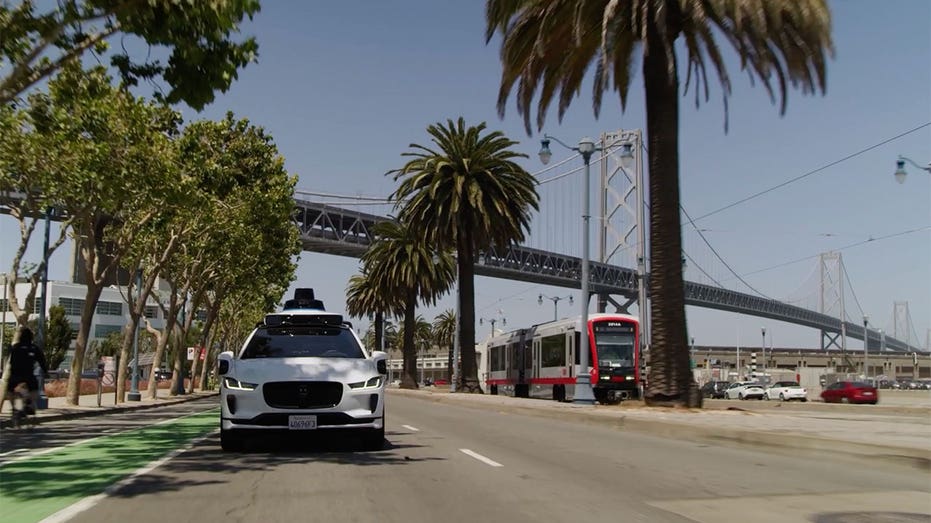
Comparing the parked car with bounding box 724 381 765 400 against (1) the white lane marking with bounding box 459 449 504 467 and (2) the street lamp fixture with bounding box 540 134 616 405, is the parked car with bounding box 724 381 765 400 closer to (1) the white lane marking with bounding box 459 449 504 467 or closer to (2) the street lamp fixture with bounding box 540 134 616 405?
(2) the street lamp fixture with bounding box 540 134 616 405

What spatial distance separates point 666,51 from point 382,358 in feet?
43.2

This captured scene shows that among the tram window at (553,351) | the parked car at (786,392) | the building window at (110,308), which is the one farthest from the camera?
the building window at (110,308)

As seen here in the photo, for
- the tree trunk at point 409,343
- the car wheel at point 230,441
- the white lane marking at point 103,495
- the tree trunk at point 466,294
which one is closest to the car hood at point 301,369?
the car wheel at point 230,441

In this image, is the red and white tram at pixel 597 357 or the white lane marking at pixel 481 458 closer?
the white lane marking at pixel 481 458

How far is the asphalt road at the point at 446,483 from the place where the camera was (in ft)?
24.0

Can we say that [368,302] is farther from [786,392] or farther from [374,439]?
[374,439]

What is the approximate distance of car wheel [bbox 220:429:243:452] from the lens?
36.8 ft

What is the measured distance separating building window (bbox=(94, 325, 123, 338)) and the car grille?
101m

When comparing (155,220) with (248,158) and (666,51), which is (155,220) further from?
(666,51)

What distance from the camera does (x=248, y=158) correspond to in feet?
113

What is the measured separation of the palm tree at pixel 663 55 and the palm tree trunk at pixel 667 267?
0.03 m

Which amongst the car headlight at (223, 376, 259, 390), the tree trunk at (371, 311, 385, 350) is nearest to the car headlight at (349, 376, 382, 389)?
the car headlight at (223, 376, 259, 390)

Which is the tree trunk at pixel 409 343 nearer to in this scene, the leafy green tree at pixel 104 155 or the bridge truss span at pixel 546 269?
the bridge truss span at pixel 546 269

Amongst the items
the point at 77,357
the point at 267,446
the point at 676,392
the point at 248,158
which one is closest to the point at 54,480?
the point at 267,446
